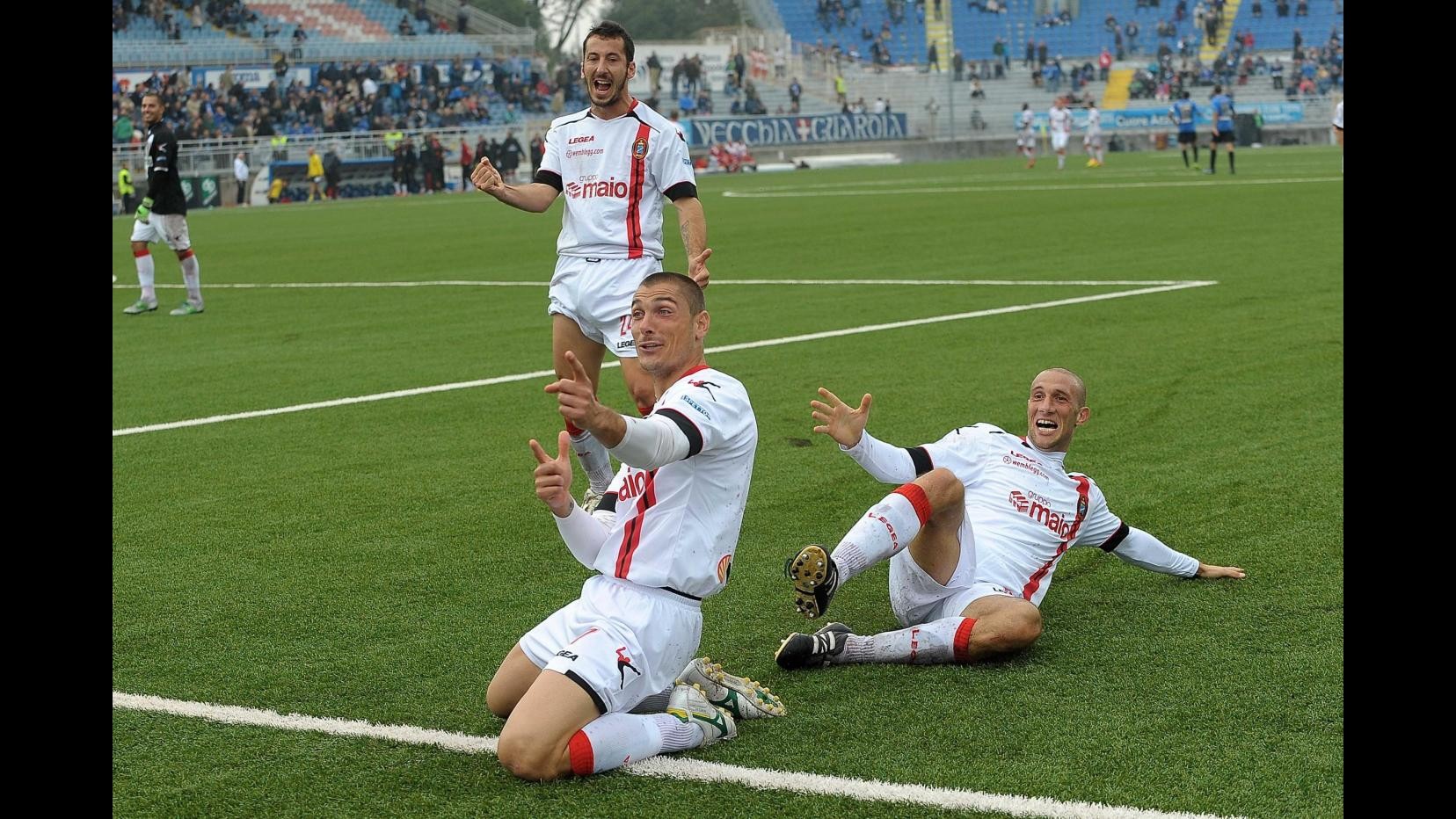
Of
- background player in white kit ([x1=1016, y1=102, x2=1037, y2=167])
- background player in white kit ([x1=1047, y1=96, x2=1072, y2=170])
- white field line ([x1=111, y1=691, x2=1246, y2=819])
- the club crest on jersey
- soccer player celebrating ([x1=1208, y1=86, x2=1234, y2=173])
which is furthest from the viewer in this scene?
background player in white kit ([x1=1016, y1=102, x2=1037, y2=167])

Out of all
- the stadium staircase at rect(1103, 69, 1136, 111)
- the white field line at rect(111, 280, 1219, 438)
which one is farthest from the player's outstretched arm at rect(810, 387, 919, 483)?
the stadium staircase at rect(1103, 69, 1136, 111)

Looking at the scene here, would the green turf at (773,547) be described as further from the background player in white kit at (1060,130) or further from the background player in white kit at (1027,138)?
the background player in white kit at (1027,138)

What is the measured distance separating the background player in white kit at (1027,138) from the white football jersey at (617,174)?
136ft

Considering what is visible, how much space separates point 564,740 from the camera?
168 inches

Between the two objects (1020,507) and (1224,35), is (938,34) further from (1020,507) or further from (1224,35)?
(1020,507)

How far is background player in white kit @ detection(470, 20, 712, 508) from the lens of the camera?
8055 mm

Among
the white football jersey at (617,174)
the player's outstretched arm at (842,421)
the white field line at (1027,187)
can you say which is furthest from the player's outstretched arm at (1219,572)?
the white field line at (1027,187)

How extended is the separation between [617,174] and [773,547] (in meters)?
2.41

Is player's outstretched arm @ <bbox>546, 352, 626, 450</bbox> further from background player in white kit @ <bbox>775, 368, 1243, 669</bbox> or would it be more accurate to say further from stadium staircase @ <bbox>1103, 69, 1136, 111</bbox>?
stadium staircase @ <bbox>1103, 69, 1136, 111</bbox>

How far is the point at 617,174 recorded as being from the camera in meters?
8.21

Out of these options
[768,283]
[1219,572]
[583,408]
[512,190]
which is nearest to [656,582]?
[583,408]

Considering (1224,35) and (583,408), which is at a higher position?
(1224,35)

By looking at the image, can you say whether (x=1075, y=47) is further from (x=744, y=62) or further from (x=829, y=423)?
(x=829, y=423)
